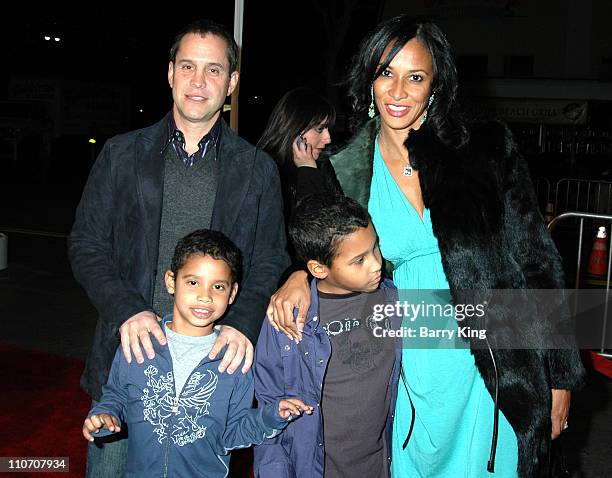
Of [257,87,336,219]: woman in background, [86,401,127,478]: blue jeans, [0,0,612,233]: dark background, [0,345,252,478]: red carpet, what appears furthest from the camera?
[0,0,612,233]: dark background

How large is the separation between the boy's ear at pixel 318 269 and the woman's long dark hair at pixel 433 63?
0.66 metres

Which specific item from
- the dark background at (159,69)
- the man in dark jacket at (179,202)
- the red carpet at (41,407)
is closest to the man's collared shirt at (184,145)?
the man in dark jacket at (179,202)

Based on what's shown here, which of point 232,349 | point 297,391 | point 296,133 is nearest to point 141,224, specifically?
point 232,349

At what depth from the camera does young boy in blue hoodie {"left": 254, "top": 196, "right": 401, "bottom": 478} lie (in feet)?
9.10

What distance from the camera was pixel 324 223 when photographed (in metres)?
2.78

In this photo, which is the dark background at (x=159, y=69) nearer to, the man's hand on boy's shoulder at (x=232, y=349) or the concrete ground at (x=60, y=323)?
the concrete ground at (x=60, y=323)

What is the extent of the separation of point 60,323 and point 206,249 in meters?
5.30

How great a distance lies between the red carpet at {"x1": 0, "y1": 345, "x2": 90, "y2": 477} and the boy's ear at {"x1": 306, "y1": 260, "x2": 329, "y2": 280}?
7.40 ft

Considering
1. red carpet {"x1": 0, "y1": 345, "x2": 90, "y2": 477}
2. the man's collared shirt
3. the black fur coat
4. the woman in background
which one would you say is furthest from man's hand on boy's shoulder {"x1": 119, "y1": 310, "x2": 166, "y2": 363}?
red carpet {"x1": 0, "y1": 345, "x2": 90, "y2": 477}

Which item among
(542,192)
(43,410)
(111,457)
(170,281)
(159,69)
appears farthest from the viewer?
(159,69)

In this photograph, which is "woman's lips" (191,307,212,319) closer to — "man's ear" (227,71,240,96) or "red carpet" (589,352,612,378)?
"man's ear" (227,71,240,96)

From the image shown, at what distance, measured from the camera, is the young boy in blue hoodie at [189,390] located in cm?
263

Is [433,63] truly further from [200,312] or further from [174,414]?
[174,414]

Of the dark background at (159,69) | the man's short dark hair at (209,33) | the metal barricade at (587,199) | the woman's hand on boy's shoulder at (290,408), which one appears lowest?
the woman's hand on boy's shoulder at (290,408)
